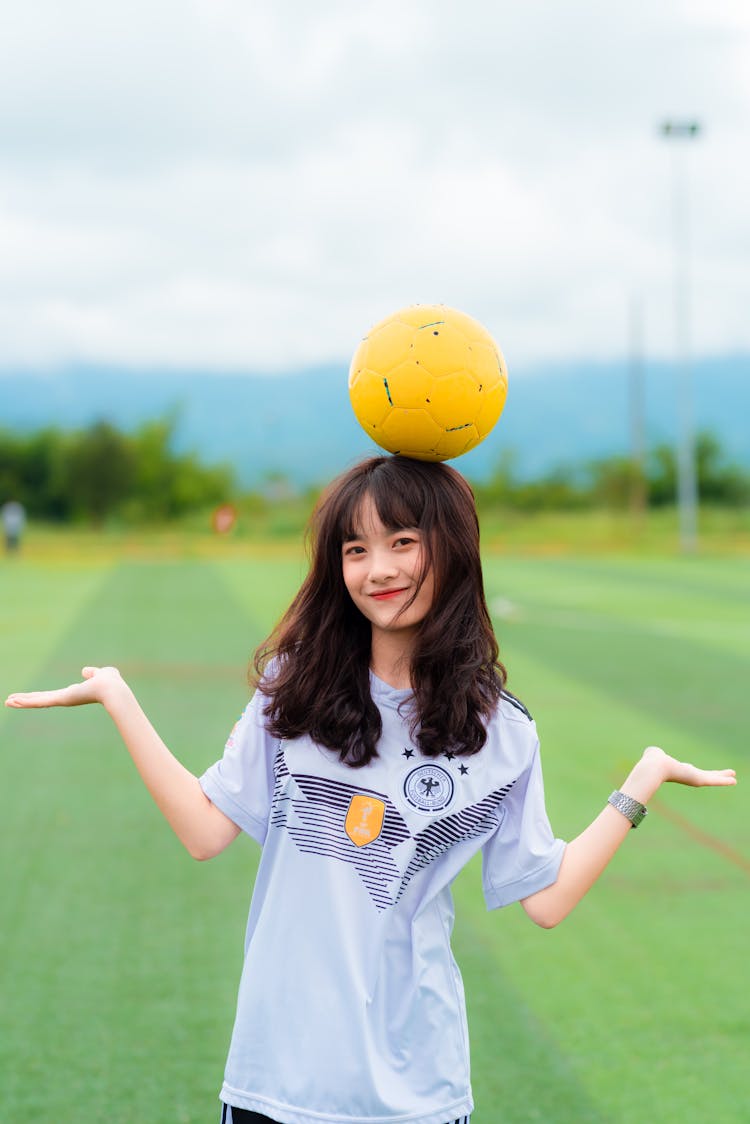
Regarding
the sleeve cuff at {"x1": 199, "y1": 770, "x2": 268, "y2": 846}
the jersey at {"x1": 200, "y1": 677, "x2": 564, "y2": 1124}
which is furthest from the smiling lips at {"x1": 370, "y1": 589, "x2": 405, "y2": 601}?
the sleeve cuff at {"x1": 199, "y1": 770, "x2": 268, "y2": 846}

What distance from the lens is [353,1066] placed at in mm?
1926

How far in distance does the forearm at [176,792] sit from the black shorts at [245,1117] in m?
0.38

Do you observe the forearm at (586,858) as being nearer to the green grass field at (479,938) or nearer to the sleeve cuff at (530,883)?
the sleeve cuff at (530,883)

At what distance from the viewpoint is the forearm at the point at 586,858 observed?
6.84 ft

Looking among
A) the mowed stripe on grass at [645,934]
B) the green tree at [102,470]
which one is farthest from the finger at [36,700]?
the green tree at [102,470]

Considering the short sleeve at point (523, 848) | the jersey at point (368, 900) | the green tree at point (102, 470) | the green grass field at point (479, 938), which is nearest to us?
→ the jersey at point (368, 900)

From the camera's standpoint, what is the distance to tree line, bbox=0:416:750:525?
139 ft

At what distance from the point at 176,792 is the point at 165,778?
3 cm

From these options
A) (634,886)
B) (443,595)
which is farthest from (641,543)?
(443,595)

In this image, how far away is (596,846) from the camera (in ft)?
6.89

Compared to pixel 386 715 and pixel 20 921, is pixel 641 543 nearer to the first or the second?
pixel 20 921

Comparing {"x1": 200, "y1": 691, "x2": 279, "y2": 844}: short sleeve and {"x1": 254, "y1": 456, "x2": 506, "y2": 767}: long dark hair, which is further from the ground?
{"x1": 254, "y1": 456, "x2": 506, "y2": 767}: long dark hair

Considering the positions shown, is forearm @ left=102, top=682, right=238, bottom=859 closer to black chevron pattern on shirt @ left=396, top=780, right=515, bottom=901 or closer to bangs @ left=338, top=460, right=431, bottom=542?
black chevron pattern on shirt @ left=396, top=780, right=515, bottom=901

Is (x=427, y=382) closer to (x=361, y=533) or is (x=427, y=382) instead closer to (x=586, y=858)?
(x=361, y=533)
